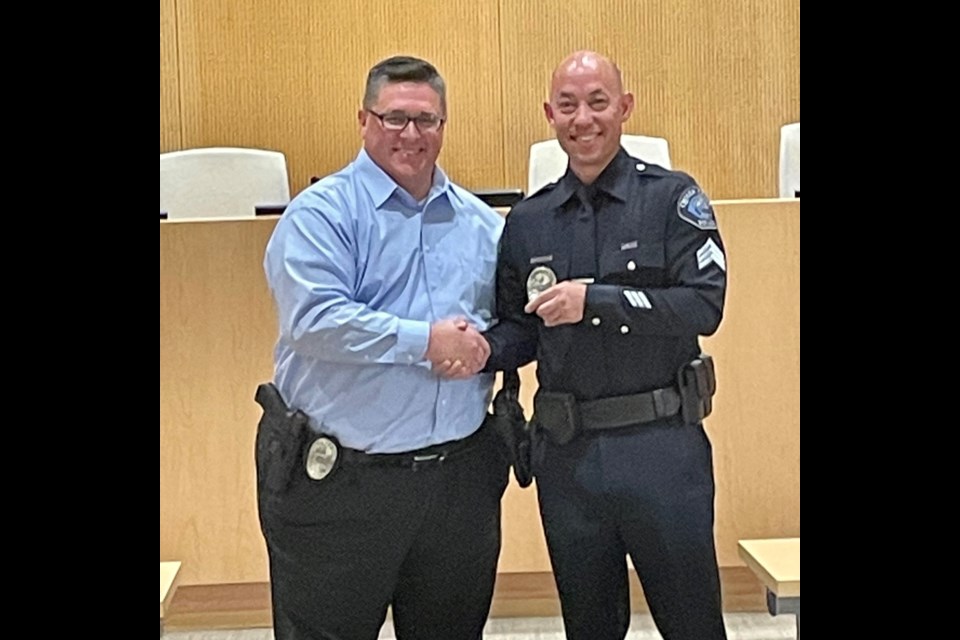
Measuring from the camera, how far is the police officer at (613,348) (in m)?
1.98

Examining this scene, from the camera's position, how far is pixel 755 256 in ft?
7.00

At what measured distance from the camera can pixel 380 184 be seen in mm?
2002

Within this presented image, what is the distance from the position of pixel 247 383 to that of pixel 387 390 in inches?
13.2

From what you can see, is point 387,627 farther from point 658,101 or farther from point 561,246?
point 658,101

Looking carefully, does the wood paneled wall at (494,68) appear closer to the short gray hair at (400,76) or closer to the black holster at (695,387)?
the short gray hair at (400,76)

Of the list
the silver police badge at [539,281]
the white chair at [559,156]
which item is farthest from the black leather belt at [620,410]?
the white chair at [559,156]

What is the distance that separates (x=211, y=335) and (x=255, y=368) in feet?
0.43

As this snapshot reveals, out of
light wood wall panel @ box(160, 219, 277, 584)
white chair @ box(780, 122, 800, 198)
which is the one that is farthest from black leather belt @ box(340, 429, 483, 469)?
white chair @ box(780, 122, 800, 198)

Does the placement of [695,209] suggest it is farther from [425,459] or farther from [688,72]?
[425,459]

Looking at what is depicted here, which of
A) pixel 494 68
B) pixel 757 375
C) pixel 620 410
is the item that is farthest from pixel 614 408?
pixel 494 68

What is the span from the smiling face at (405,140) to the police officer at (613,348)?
189mm
